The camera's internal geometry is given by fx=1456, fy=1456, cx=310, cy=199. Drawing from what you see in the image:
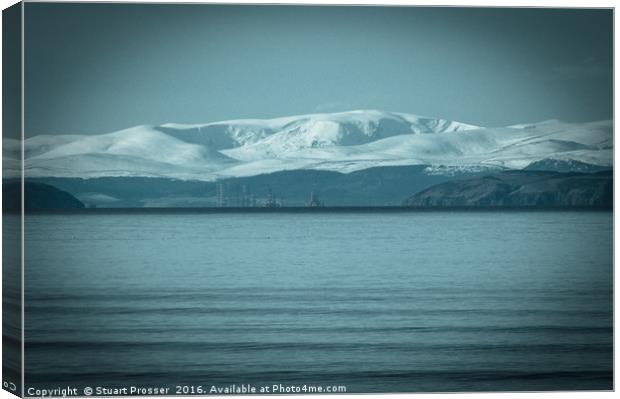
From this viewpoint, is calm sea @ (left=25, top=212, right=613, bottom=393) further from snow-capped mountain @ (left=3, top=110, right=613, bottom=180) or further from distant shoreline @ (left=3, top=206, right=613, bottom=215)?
snow-capped mountain @ (left=3, top=110, right=613, bottom=180)

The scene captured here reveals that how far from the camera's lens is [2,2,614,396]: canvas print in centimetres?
1209

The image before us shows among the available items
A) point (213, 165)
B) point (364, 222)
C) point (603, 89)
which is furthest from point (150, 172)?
point (603, 89)

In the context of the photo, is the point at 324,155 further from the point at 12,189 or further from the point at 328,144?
the point at 12,189

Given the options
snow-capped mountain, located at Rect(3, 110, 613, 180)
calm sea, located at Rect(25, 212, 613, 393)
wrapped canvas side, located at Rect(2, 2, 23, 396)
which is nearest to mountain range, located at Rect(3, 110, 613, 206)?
snow-capped mountain, located at Rect(3, 110, 613, 180)

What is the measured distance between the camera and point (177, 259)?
41.2ft

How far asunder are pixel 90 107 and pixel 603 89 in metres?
4.37

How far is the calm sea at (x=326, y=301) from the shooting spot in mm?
12109

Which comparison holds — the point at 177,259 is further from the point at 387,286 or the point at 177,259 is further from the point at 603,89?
the point at 603,89

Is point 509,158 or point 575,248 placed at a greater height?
point 509,158

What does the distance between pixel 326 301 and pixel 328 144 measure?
4.52 feet

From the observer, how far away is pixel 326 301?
489 inches

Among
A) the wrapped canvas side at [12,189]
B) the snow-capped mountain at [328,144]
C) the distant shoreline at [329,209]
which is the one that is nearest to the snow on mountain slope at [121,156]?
the snow-capped mountain at [328,144]

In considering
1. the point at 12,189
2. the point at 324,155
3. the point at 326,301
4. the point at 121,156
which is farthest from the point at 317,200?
the point at 12,189

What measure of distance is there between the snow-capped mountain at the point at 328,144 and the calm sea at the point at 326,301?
Answer: 0.45m
